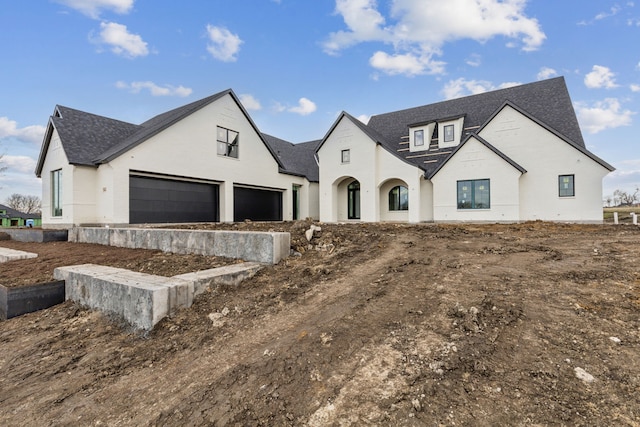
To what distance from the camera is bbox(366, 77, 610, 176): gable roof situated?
49.9 ft

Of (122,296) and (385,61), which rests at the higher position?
(385,61)

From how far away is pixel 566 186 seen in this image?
1394cm

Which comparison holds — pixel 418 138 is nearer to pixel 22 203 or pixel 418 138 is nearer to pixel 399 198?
pixel 399 198

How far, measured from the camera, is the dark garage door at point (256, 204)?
16438 millimetres

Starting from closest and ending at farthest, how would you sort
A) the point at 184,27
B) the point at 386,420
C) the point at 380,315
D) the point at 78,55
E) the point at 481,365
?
the point at 386,420, the point at 481,365, the point at 380,315, the point at 184,27, the point at 78,55

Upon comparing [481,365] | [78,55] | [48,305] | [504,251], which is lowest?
[48,305]

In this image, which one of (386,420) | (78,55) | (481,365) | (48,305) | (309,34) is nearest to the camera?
(386,420)

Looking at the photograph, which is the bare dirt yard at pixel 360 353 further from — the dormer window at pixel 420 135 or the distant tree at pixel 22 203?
the distant tree at pixel 22 203

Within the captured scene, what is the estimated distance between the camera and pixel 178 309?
12.5ft

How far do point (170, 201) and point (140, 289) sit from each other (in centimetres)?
1103

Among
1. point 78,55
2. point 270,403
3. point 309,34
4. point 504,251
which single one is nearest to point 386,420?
point 270,403

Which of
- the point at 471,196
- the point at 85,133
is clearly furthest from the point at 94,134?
the point at 471,196

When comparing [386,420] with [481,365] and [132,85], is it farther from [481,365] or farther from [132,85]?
[132,85]

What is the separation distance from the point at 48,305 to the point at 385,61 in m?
16.9
